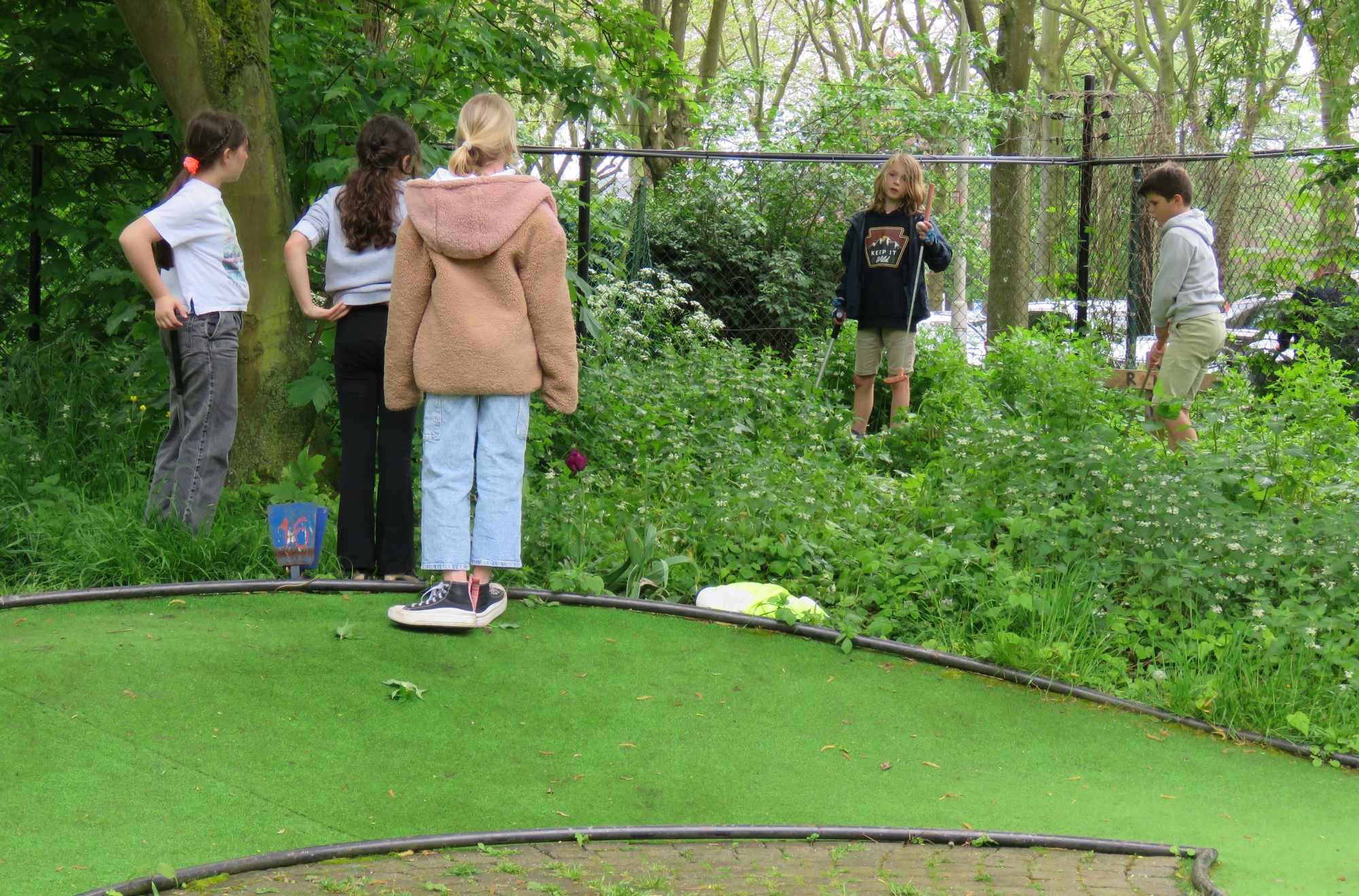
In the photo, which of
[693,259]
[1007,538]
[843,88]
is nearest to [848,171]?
[693,259]

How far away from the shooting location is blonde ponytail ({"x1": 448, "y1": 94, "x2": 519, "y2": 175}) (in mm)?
4160

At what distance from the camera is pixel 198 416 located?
4965 millimetres

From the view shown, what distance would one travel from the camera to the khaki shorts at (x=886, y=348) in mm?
8141

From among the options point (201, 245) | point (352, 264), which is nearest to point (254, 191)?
point (201, 245)

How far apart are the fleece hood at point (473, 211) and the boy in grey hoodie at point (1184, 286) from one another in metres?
4.41

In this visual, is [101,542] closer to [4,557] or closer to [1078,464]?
[4,557]

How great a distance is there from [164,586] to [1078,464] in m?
4.03

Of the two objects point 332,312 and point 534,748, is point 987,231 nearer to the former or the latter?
point 332,312

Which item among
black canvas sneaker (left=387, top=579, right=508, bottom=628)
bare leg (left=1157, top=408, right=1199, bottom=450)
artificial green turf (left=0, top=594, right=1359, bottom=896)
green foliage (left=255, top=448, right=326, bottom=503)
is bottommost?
artificial green turf (left=0, top=594, right=1359, bottom=896)

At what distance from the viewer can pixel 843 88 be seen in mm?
15781

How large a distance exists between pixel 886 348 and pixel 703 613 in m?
3.92

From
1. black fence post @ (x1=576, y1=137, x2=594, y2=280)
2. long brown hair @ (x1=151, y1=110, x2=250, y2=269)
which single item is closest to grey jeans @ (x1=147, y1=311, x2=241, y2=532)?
long brown hair @ (x1=151, y1=110, x2=250, y2=269)

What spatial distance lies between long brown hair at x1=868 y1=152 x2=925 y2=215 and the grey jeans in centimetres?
463

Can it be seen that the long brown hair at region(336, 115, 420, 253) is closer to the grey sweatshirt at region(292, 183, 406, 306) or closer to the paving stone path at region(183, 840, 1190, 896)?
the grey sweatshirt at region(292, 183, 406, 306)
